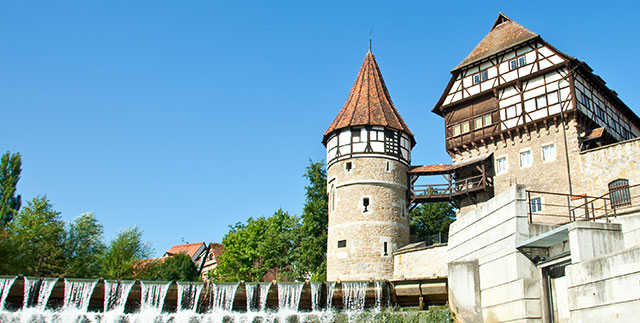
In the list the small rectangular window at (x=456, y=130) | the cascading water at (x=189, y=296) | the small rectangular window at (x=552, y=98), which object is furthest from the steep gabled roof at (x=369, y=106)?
the cascading water at (x=189, y=296)

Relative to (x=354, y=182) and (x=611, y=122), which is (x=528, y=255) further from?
(x=611, y=122)

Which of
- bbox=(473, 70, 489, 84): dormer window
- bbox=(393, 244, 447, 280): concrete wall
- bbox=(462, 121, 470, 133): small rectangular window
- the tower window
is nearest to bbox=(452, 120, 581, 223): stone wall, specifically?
bbox=(462, 121, 470, 133): small rectangular window

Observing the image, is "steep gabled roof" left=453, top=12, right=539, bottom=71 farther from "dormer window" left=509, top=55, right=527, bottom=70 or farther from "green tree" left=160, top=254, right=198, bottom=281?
"green tree" left=160, top=254, right=198, bottom=281

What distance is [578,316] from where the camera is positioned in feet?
47.2

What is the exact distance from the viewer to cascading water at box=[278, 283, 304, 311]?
25.0m

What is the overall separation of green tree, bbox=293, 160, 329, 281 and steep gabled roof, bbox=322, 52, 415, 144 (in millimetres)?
4108

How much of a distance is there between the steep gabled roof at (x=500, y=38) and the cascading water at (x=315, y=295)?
18.4 m

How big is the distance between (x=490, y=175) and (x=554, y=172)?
4.17 m

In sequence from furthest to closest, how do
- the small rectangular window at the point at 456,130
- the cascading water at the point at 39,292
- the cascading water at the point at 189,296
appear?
the small rectangular window at the point at 456,130 < the cascading water at the point at 189,296 < the cascading water at the point at 39,292

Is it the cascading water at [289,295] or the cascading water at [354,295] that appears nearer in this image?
the cascading water at [289,295]

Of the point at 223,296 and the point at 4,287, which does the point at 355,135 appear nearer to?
the point at 223,296

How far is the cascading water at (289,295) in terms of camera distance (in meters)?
25.0

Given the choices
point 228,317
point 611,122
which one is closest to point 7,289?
point 228,317

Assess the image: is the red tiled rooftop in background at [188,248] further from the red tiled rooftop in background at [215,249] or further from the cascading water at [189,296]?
the cascading water at [189,296]
